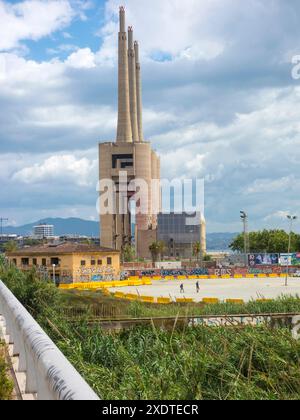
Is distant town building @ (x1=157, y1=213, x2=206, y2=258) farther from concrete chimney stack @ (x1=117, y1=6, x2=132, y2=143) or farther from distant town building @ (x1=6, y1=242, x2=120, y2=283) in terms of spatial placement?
distant town building @ (x1=6, y1=242, x2=120, y2=283)

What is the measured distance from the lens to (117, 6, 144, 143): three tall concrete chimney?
552ft

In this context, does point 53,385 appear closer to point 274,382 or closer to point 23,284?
point 274,382

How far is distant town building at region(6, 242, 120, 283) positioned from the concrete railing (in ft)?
252

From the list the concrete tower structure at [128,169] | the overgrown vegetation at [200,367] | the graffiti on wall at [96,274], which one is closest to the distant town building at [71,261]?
the graffiti on wall at [96,274]

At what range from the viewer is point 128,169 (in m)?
164

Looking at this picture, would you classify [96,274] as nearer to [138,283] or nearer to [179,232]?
[138,283]

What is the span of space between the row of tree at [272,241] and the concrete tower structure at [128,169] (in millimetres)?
29479

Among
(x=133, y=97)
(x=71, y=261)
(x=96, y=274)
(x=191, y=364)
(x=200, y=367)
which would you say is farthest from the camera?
(x=133, y=97)

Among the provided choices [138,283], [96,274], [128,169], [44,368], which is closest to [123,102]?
[128,169]

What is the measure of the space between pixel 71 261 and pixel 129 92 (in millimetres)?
96421

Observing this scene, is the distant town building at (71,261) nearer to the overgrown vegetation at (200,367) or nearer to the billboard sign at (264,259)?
the billboard sign at (264,259)
